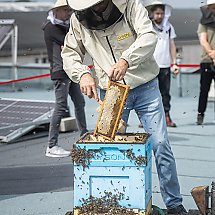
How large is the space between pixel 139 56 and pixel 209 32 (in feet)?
15.1

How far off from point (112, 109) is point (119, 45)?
0.52 meters

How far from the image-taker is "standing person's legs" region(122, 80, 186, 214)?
14.4 ft

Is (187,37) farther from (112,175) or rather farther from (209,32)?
(112,175)

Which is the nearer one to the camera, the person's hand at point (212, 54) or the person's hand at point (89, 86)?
the person's hand at point (89, 86)

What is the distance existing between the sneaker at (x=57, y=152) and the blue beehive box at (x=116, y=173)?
2759 mm

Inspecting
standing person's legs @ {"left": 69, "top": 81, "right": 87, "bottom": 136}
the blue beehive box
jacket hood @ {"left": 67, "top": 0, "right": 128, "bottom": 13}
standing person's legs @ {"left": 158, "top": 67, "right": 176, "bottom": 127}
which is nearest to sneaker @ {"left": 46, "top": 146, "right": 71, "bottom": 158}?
standing person's legs @ {"left": 69, "top": 81, "right": 87, "bottom": 136}

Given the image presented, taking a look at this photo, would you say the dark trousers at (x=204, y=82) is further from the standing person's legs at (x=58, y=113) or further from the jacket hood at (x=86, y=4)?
the jacket hood at (x=86, y=4)

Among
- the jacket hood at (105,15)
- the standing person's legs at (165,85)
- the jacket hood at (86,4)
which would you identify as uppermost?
the jacket hood at (86,4)

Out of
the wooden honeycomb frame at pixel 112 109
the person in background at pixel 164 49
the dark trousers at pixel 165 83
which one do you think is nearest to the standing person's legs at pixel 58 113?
the person in background at pixel 164 49

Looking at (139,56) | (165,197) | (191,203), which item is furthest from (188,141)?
(139,56)

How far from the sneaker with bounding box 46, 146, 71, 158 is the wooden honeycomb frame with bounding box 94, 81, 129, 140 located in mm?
2698

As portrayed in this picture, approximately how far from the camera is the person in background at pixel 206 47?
27.1ft

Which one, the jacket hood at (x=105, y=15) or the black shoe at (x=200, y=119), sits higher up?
A: the jacket hood at (x=105, y=15)

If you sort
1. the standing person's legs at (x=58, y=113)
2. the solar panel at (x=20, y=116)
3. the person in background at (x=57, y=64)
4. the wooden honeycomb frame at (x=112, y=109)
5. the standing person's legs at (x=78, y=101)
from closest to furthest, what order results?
the wooden honeycomb frame at (x=112, y=109) → the person in background at (x=57, y=64) → the standing person's legs at (x=58, y=113) → the standing person's legs at (x=78, y=101) → the solar panel at (x=20, y=116)
